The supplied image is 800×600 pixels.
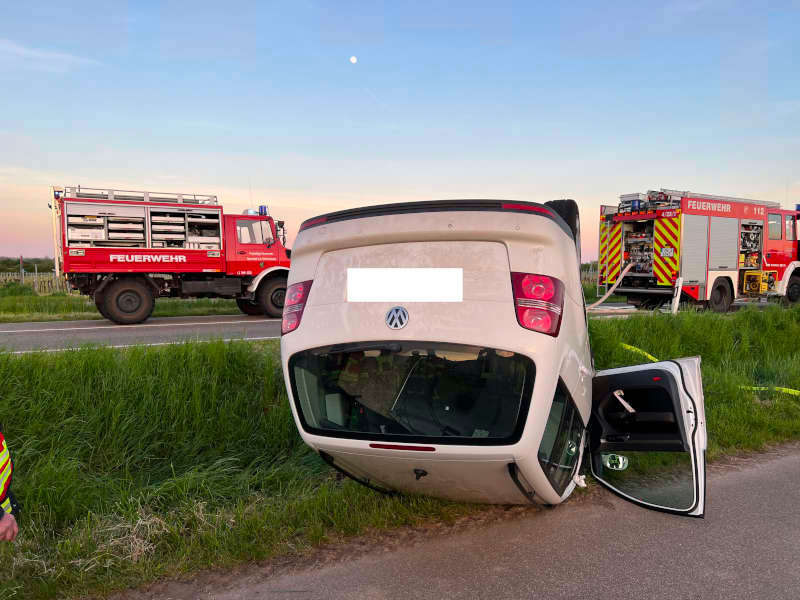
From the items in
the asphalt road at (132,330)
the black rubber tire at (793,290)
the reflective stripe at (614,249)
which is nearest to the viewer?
the asphalt road at (132,330)

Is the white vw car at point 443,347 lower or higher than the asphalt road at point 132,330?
higher

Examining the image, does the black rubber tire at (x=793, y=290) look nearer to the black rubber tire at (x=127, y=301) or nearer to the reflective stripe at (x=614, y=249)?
the reflective stripe at (x=614, y=249)

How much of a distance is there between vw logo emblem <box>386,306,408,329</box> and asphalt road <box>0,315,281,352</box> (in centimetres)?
678

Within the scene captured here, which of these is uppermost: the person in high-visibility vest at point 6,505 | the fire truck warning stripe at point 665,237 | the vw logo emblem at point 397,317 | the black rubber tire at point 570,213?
the fire truck warning stripe at point 665,237

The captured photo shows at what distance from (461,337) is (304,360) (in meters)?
0.76

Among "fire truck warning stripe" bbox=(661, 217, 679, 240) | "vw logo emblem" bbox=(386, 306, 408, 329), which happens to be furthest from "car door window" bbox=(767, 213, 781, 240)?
"vw logo emblem" bbox=(386, 306, 408, 329)

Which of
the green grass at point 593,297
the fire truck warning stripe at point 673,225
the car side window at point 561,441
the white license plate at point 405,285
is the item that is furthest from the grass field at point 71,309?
the car side window at point 561,441

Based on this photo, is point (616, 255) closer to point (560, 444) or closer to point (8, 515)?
point (560, 444)

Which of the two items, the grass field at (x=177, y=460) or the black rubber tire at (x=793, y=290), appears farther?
the black rubber tire at (x=793, y=290)

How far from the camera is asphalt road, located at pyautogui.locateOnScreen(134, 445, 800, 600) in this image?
8.15ft

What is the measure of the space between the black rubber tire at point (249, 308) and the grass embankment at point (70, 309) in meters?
0.53

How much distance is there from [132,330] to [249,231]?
13.4 ft

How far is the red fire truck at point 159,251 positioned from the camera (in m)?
12.8

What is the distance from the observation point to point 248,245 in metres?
14.4
